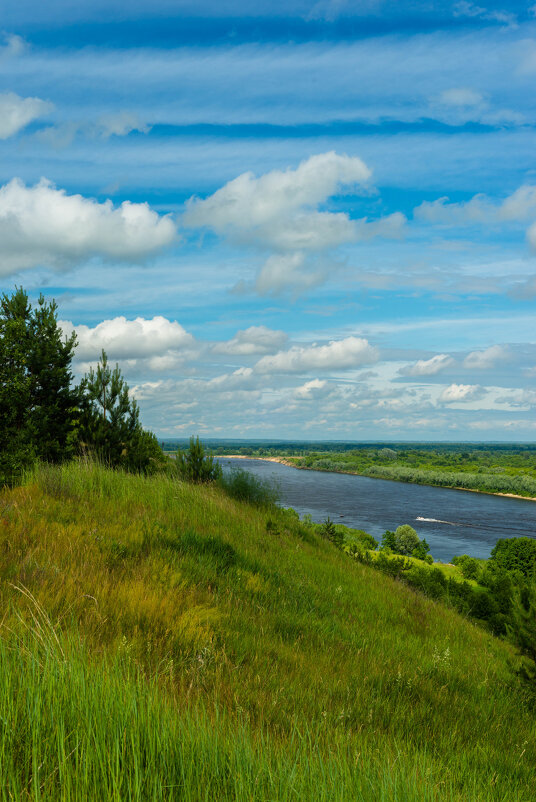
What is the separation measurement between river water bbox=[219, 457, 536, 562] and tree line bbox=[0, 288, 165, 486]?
161ft

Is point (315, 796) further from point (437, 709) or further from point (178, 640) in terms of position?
point (437, 709)

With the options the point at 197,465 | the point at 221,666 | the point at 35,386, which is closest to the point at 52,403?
the point at 35,386

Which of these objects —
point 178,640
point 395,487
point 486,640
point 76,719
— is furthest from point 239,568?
point 395,487

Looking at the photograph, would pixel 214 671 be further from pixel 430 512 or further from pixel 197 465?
pixel 430 512

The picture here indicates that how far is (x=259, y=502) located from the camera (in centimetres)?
1299

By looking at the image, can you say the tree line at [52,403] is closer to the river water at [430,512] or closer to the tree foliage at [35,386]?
the tree foliage at [35,386]

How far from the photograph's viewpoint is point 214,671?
11.3 ft

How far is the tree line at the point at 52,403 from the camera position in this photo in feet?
50.0

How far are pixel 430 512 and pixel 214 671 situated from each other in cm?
12074

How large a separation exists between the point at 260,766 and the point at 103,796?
0.61 metres

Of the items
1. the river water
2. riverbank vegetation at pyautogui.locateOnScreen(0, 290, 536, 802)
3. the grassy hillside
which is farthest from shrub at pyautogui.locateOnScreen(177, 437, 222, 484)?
the river water

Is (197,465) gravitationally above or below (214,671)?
above

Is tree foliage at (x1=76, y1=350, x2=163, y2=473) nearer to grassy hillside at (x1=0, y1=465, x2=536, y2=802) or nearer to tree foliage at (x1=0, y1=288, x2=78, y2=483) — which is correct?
tree foliage at (x1=0, y1=288, x2=78, y2=483)

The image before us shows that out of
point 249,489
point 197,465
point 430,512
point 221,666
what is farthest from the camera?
point 430,512
